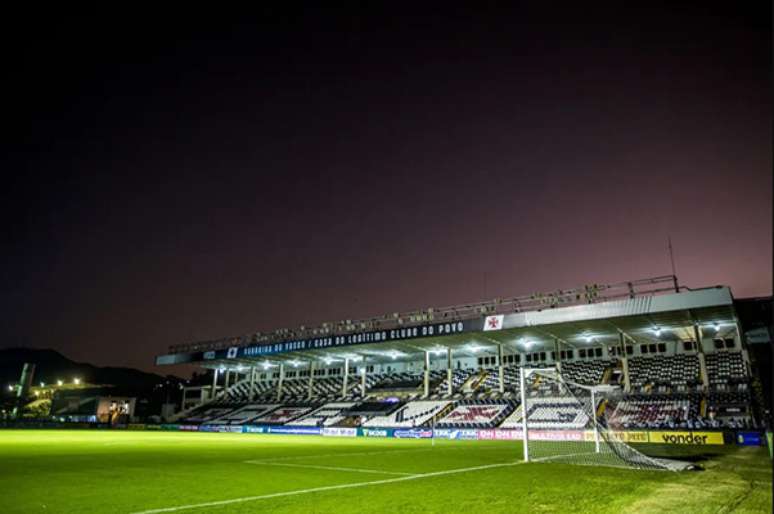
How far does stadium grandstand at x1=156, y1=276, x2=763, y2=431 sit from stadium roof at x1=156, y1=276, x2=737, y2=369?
10 cm

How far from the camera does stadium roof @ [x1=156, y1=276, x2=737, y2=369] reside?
107 feet

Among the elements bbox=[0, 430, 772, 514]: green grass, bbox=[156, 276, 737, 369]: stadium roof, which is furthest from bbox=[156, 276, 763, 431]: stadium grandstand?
bbox=[0, 430, 772, 514]: green grass

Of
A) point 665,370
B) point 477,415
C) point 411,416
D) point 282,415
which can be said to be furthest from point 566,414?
point 282,415

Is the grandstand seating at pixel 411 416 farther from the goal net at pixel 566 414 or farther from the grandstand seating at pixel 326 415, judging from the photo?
the goal net at pixel 566 414

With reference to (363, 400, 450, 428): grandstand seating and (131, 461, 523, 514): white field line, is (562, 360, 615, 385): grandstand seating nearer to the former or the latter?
(363, 400, 450, 428): grandstand seating

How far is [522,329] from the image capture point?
38.3 metres

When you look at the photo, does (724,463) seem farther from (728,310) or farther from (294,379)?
(294,379)

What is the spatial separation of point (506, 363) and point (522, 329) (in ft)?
34.9

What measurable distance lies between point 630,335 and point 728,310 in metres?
9.05

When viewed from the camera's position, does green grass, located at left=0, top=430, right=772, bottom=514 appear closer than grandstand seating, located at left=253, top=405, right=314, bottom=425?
Yes

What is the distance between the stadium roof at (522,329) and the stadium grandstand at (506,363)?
0.31 ft

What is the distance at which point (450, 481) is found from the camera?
33.3 ft

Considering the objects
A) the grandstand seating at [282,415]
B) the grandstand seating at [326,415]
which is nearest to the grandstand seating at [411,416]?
the grandstand seating at [326,415]

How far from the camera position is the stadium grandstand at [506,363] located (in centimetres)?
3216
